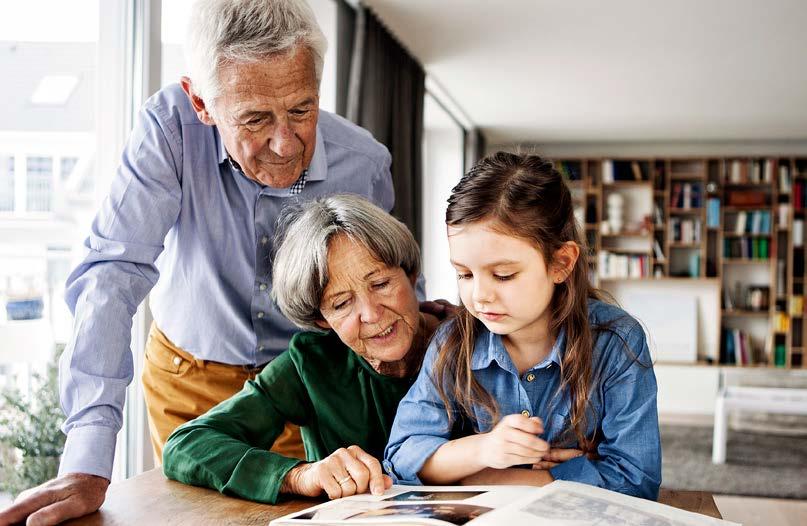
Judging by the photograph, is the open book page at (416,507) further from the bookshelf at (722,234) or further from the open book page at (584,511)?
the bookshelf at (722,234)

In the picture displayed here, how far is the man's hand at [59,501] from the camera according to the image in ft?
3.78

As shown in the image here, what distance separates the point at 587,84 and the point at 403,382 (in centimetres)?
590

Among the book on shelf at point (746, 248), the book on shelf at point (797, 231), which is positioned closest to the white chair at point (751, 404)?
the book on shelf at point (746, 248)

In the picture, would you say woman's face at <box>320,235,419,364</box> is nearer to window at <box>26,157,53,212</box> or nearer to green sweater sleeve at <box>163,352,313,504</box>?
green sweater sleeve at <box>163,352,313,504</box>

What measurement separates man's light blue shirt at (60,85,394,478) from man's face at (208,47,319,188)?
0.16 m

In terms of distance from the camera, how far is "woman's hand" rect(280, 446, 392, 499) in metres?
1.25

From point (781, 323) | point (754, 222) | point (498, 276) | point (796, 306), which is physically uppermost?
point (754, 222)

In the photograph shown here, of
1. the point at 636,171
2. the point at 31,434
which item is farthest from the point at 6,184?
the point at 636,171

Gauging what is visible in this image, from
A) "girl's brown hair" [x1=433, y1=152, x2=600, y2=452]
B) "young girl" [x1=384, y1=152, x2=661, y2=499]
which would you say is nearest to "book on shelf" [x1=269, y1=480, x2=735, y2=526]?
"young girl" [x1=384, y1=152, x2=661, y2=499]

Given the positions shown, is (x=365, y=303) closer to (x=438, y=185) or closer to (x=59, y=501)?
(x=59, y=501)

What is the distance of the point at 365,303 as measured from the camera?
1.51 meters

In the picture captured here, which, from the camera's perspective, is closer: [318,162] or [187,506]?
[187,506]

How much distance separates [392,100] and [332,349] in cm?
414

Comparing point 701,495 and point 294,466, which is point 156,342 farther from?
point 701,495
